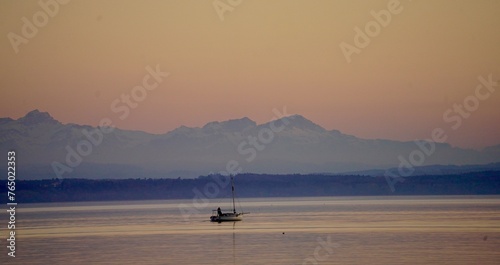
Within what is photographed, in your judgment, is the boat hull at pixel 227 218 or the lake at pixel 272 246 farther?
the boat hull at pixel 227 218

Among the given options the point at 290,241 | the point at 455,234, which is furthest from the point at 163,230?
the point at 455,234

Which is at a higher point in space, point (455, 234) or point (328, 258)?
point (455, 234)

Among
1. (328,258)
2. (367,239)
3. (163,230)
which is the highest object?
(163,230)

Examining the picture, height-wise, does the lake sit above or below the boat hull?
below

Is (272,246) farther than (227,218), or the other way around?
(227,218)

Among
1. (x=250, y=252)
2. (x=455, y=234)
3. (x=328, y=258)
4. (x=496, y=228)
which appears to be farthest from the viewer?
(x=496, y=228)

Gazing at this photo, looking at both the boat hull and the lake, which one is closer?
the lake

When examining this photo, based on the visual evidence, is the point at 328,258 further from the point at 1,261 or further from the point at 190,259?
the point at 1,261

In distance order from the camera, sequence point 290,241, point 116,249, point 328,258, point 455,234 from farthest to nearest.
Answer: point 455,234
point 290,241
point 116,249
point 328,258

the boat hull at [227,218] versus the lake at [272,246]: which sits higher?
the boat hull at [227,218]

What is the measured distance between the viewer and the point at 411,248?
54125 mm

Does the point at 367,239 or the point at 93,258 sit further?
the point at 367,239

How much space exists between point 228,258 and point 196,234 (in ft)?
83.3

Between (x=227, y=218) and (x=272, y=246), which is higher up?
(x=227, y=218)
